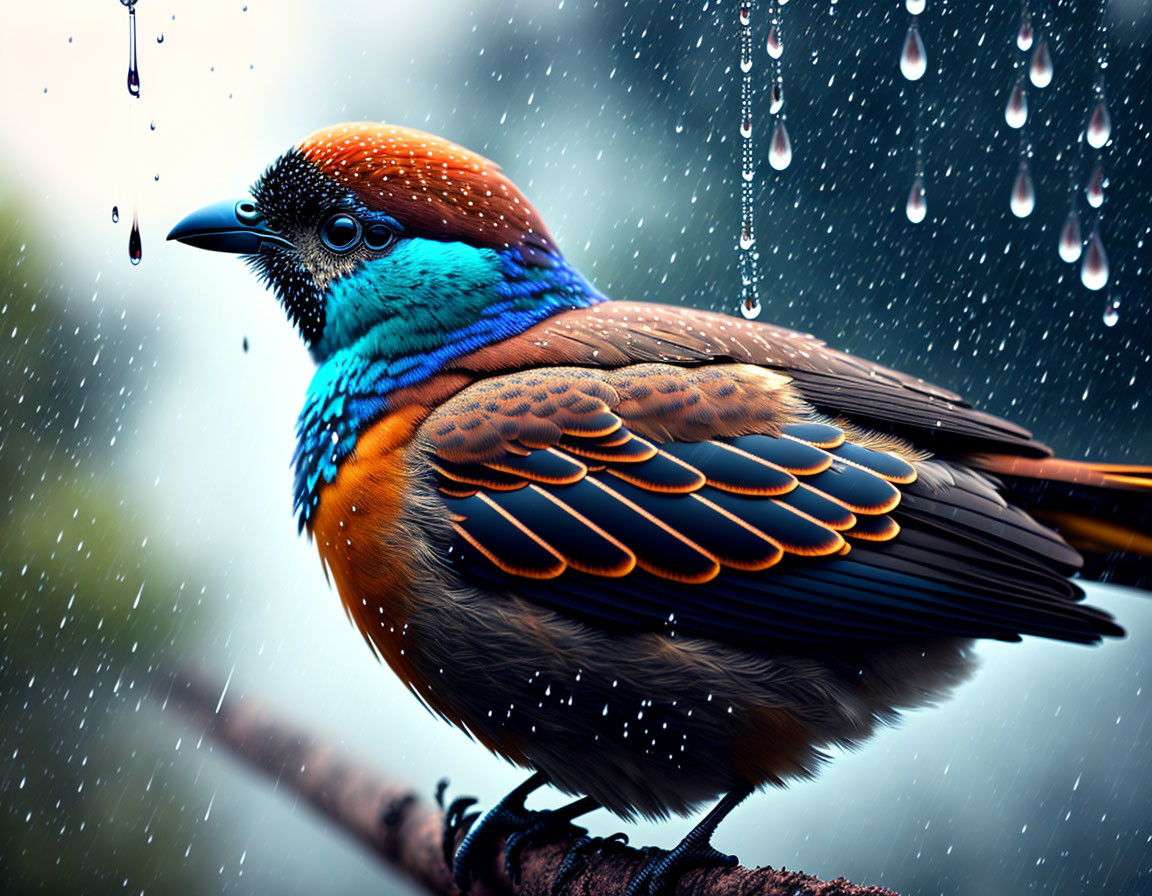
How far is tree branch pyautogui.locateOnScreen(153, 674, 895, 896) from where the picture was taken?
1.53 metres

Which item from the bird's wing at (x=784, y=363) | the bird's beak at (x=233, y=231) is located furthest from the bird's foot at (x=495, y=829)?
the bird's beak at (x=233, y=231)

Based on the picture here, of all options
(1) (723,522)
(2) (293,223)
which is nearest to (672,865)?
(1) (723,522)

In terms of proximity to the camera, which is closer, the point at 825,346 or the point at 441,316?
the point at 441,316

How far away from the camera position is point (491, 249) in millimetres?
1759

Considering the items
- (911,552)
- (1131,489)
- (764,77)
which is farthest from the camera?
(764,77)

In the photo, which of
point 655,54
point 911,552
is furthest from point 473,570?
point 655,54

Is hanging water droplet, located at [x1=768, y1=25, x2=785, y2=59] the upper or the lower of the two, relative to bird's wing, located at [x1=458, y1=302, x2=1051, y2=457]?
upper

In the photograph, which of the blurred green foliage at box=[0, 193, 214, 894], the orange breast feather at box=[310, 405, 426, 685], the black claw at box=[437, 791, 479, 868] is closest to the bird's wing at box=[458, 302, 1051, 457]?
the orange breast feather at box=[310, 405, 426, 685]

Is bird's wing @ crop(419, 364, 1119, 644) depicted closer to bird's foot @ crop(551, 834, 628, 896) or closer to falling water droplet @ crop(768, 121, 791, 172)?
falling water droplet @ crop(768, 121, 791, 172)

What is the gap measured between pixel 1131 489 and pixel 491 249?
1138 mm

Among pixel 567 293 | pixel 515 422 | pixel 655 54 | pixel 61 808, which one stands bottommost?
pixel 61 808

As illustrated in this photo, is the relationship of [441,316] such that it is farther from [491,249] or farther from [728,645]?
[728,645]

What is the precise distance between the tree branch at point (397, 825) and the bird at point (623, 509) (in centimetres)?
6

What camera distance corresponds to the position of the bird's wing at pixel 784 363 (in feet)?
5.64
